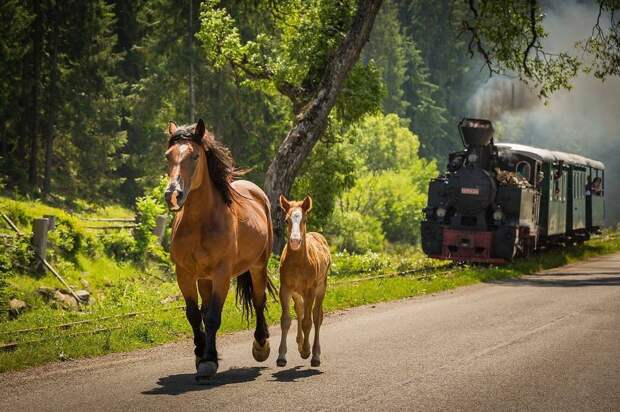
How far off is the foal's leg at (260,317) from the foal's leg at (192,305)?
82 centimetres

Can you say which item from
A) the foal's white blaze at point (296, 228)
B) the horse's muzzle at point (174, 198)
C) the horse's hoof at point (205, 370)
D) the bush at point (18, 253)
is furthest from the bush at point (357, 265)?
the horse's muzzle at point (174, 198)

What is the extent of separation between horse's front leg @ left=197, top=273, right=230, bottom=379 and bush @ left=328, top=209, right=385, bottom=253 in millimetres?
56534

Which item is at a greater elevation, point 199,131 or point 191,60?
point 191,60

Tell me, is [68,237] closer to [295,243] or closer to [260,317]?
[260,317]

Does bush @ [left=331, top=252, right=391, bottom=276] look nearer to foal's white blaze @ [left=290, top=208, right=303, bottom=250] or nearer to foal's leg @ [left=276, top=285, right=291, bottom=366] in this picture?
foal's leg @ [left=276, top=285, right=291, bottom=366]

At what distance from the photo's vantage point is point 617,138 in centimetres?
8669

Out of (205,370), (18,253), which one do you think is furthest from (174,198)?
(18,253)

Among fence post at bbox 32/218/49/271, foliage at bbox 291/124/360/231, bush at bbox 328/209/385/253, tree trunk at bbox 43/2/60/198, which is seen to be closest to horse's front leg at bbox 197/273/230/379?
fence post at bbox 32/218/49/271

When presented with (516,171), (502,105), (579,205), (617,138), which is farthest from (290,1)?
(502,105)

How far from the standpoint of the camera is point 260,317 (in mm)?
11406

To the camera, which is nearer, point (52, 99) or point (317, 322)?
point (317, 322)

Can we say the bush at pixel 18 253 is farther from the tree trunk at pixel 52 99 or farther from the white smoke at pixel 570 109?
the white smoke at pixel 570 109

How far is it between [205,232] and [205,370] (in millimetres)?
1451

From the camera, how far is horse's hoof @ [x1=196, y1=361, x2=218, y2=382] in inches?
389
